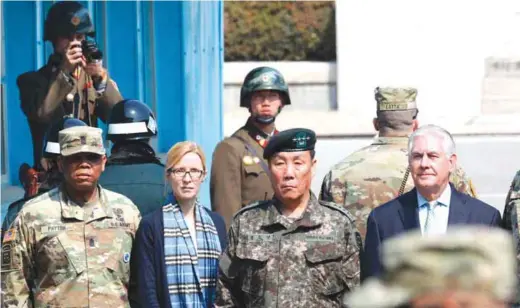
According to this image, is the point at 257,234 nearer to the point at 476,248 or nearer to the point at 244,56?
the point at 476,248

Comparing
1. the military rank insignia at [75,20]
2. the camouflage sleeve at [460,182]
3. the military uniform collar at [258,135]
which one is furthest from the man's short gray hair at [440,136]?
the military rank insignia at [75,20]

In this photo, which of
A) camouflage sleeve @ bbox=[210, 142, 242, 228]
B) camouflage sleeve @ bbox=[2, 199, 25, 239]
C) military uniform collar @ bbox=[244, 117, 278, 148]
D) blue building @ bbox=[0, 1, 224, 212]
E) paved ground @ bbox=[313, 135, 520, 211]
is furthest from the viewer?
paved ground @ bbox=[313, 135, 520, 211]

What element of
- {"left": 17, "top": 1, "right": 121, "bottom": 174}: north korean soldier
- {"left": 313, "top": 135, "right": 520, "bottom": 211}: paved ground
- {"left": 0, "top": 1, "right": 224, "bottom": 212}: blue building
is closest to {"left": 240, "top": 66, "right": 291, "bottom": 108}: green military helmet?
{"left": 17, "top": 1, "right": 121, "bottom": 174}: north korean soldier

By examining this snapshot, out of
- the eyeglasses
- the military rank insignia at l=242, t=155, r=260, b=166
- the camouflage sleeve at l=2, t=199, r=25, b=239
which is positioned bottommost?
the camouflage sleeve at l=2, t=199, r=25, b=239

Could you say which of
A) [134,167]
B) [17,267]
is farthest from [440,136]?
[17,267]

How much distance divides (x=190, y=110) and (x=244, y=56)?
2694 mm

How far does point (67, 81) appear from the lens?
22.8 ft

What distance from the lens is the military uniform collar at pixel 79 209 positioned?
5.26 m

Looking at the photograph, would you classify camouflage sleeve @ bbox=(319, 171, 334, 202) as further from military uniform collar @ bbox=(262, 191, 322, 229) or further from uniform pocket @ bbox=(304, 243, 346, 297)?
uniform pocket @ bbox=(304, 243, 346, 297)

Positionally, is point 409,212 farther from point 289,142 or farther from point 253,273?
point 253,273

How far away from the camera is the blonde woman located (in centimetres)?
532

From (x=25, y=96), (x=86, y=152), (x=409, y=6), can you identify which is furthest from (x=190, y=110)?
(x=86, y=152)

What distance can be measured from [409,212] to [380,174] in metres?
0.66

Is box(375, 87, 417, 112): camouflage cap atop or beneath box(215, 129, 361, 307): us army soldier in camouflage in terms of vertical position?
atop
